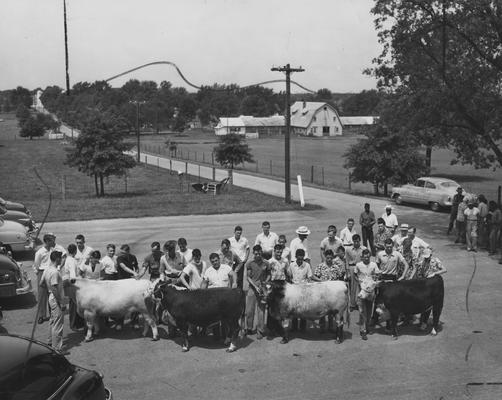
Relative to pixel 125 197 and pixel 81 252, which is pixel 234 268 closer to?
pixel 81 252

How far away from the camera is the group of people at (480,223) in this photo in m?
18.8

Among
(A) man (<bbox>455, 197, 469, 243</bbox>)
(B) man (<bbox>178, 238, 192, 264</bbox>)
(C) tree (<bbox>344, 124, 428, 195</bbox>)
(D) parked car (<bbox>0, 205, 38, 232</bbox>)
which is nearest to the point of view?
(B) man (<bbox>178, 238, 192, 264</bbox>)

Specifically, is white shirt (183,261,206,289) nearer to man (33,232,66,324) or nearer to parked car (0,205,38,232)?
man (33,232,66,324)

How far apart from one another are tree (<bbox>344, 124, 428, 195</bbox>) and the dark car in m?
28.9

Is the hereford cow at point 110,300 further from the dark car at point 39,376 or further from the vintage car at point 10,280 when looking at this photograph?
the dark car at point 39,376

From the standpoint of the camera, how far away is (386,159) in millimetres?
34344

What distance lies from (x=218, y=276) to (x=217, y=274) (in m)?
0.04

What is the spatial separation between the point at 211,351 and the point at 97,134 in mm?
26047

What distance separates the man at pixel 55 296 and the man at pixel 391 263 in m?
6.40

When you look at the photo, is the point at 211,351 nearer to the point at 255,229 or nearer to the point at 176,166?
the point at 255,229

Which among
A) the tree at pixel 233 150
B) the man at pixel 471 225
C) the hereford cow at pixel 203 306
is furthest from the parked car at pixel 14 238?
the tree at pixel 233 150

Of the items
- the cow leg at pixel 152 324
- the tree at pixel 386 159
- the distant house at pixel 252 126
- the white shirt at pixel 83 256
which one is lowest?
the cow leg at pixel 152 324

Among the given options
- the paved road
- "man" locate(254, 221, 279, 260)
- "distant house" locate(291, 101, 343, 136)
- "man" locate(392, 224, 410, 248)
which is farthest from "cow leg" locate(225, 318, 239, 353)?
"distant house" locate(291, 101, 343, 136)

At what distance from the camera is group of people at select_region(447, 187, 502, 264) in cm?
1884
